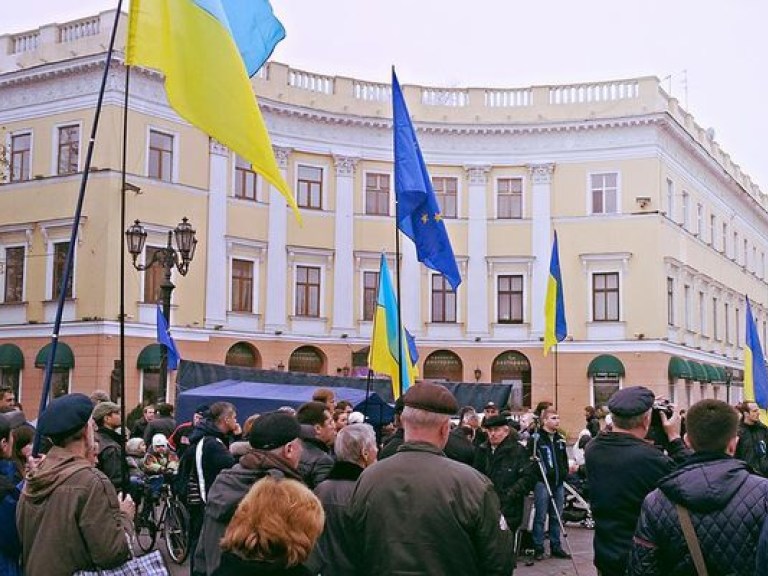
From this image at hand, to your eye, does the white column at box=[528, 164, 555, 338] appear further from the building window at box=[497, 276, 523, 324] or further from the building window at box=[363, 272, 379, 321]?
the building window at box=[363, 272, 379, 321]

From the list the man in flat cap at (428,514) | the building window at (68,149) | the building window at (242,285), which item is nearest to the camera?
the man in flat cap at (428,514)

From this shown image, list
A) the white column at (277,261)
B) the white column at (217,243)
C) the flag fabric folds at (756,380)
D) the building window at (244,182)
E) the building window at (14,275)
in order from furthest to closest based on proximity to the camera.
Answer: the white column at (277,261) → the building window at (244,182) → the white column at (217,243) → the building window at (14,275) → the flag fabric folds at (756,380)

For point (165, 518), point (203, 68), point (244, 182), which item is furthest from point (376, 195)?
point (203, 68)

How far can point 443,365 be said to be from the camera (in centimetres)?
3659

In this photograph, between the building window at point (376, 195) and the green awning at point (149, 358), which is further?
the building window at point (376, 195)

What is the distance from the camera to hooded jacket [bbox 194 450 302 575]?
16.8 ft

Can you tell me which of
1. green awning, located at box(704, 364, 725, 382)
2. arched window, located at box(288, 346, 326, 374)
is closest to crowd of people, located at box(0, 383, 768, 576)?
arched window, located at box(288, 346, 326, 374)

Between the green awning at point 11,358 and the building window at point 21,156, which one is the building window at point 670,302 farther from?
the building window at point 21,156

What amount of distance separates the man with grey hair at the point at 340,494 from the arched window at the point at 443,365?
30.8 metres

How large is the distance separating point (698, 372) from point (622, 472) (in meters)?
35.6

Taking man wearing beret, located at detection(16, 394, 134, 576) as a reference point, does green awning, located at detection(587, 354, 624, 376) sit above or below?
above

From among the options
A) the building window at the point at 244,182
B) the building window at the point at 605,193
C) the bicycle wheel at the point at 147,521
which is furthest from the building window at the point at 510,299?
the bicycle wheel at the point at 147,521

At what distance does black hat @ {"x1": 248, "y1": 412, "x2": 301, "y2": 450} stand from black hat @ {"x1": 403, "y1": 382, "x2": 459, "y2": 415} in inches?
32.0

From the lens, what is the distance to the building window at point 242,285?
33.2 meters
